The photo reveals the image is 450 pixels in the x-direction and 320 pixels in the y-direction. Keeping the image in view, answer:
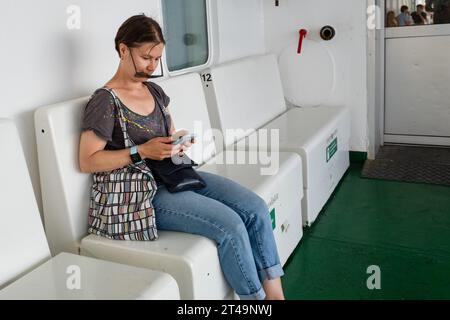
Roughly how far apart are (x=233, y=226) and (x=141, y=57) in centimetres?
83

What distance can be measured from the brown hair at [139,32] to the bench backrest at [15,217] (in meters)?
0.59

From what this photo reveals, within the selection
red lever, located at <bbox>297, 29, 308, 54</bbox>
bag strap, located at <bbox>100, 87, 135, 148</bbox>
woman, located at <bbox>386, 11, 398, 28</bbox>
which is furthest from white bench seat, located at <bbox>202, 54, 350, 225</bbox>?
bag strap, located at <bbox>100, 87, 135, 148</bbox>

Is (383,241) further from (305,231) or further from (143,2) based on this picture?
(143,2)

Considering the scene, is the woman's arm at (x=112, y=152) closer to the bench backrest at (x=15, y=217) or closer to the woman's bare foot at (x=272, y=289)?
the bench backrest at (x=15, y=217)

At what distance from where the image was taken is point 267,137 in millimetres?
3672

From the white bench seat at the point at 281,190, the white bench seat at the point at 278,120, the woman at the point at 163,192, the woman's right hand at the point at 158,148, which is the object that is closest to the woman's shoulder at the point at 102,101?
the woman at the point at 163,192

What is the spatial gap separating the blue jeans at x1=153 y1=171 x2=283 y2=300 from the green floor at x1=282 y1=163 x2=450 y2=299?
1.71 feet

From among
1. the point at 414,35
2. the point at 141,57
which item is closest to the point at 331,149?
the point at 414,35

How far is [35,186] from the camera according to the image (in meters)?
2.32

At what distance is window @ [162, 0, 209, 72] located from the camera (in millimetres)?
3520

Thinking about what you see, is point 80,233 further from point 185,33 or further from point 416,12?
point 416,12

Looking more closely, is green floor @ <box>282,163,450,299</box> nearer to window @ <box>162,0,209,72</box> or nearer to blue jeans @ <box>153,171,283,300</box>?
blue jeans @ <box>153,171,283,300</box>

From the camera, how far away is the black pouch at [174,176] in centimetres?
225
